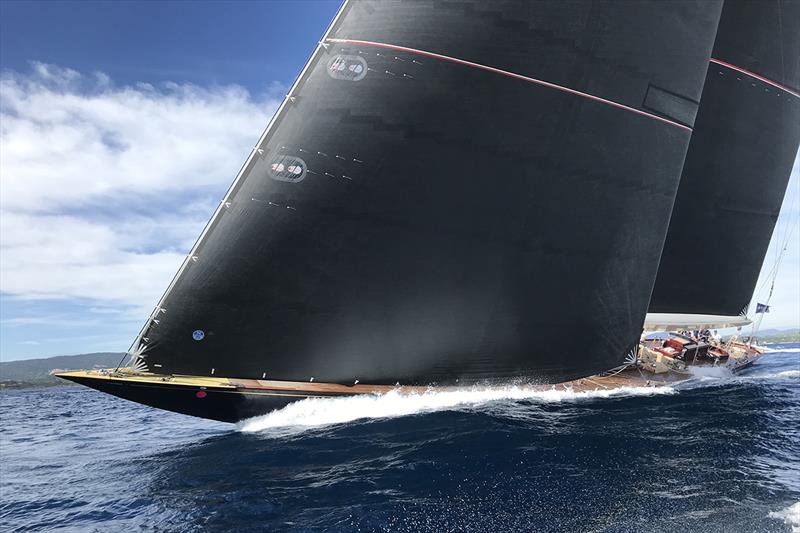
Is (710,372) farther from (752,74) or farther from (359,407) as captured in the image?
(359,407)

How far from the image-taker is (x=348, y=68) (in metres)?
12.5

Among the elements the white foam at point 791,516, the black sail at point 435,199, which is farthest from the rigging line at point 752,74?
the white foam at point 791,516

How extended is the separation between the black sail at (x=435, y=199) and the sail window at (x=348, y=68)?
0.06m

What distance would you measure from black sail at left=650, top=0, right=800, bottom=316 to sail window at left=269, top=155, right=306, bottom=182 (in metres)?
17.0

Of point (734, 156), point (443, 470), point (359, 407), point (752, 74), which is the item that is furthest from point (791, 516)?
point (752, 74)

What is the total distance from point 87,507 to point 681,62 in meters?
20.9

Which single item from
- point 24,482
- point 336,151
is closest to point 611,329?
point 336,151

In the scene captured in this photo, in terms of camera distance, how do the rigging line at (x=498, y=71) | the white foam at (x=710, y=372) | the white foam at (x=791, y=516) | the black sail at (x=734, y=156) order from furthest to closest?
the white foam at (x=710, y=372)
the black sail at (x=734, y=156)
the rigging line at (x=498, y=71)
the white foam at (x=791, y=516)

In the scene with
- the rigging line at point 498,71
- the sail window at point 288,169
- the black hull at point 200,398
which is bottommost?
the black hull at point 200,398

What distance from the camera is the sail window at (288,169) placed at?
→ 40.1ft

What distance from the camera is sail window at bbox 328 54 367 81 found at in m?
12.4

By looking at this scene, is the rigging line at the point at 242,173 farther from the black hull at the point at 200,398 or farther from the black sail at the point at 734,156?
the black sail at the point at 734,156

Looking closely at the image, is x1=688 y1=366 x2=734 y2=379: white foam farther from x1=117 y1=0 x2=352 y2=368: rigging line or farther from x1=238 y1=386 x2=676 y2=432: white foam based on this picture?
x1=117 y1=0 x2=352 y2=368: rigging line

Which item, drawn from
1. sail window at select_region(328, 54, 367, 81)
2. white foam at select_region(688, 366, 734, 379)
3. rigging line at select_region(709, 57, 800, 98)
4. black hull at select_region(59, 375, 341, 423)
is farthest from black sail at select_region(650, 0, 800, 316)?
black hull at select_region(59, 375, 341, 423)
